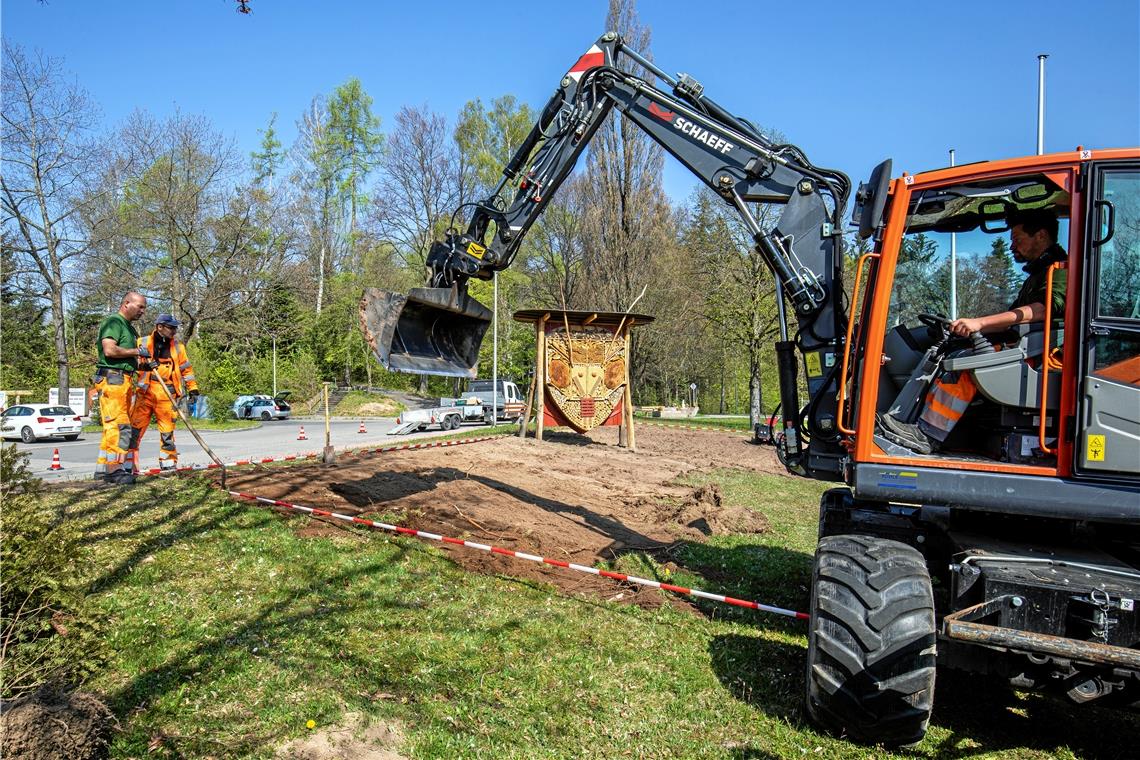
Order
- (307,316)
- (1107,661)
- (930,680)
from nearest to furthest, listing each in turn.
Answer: (1107,661), (930,680), (307,316)

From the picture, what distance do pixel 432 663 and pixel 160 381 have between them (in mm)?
5509

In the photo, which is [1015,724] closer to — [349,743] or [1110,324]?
[1110,324]

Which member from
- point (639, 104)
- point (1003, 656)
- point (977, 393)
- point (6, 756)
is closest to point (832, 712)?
point (1003, 656)

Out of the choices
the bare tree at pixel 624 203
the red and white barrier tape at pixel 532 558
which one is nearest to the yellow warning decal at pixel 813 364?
the red and white barrier tape at pixel 532 558

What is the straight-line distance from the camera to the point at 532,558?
595 cm

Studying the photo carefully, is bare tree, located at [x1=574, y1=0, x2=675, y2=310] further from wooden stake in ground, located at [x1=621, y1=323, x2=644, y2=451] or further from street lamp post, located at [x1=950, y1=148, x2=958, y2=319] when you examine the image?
street lamp post, located at [x1=950, y1=148, x2=958, y2=319]

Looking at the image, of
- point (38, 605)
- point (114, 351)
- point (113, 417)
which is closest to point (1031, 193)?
point (38, 605)

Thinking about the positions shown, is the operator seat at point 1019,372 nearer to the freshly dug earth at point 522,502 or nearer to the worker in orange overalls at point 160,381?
the freshly dug earth at point 522,502

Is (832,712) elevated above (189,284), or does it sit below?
below

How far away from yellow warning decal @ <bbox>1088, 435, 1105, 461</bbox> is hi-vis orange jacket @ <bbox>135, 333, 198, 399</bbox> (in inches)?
333

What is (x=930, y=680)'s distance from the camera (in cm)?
355

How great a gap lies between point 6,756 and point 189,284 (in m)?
34.0

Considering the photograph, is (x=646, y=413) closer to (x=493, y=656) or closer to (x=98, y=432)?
(x=98, y=432)

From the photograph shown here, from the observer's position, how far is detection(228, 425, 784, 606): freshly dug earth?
271 inches
